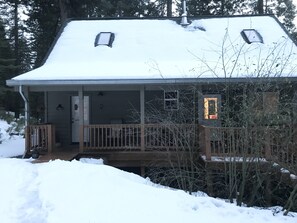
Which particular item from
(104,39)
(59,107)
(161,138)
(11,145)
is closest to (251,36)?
(104,39)

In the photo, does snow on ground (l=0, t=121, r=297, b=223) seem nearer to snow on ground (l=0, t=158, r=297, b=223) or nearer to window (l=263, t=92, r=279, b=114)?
snow on ground (l=0, t=158, r=297, b=223)

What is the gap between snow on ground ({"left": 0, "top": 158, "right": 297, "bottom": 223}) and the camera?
19.3 feet

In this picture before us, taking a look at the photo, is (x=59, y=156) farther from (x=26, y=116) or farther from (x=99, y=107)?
(x=99, y=107)

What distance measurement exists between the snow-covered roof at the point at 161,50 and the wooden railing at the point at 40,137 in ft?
4.80

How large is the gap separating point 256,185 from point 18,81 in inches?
290

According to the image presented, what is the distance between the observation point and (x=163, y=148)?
1223 cm

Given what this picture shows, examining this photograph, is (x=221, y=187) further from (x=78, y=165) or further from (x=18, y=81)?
(x=18, y=81)

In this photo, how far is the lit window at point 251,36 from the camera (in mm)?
14961

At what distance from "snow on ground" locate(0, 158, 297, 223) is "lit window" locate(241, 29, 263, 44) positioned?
29.4 feet

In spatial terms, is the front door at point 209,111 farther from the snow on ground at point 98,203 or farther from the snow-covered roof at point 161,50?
the snow on ground at point 98,203

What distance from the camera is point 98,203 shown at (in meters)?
A: 6.38

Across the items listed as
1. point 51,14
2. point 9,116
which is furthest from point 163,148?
point 9,116

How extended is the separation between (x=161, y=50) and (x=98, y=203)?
9.46 m

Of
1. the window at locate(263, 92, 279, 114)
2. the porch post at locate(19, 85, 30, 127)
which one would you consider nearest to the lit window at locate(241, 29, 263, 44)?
the window at locate(263, 92, 279, 114)
